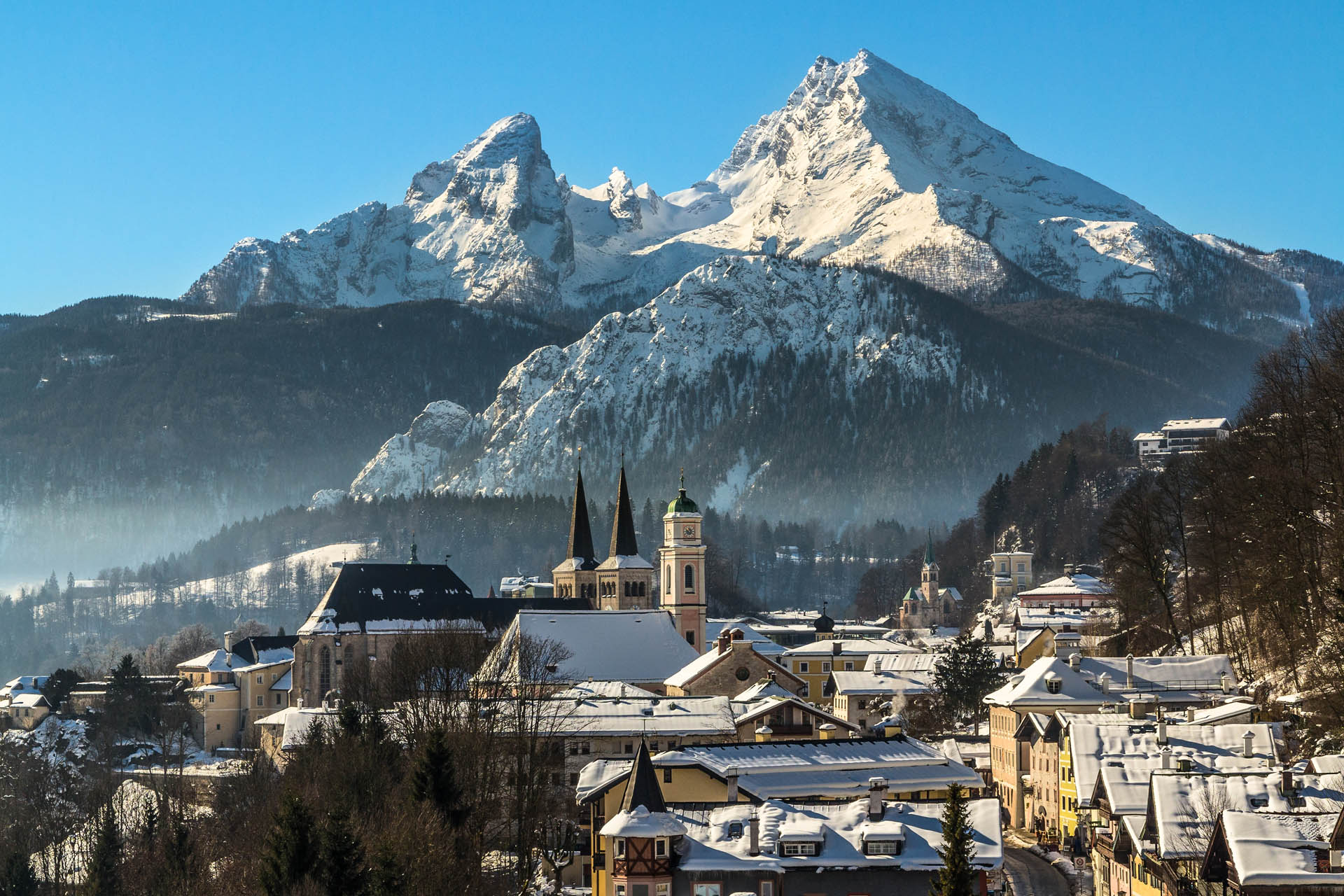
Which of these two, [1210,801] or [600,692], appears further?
[600,692]

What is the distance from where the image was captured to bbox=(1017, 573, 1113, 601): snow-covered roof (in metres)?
187

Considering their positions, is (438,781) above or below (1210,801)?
above

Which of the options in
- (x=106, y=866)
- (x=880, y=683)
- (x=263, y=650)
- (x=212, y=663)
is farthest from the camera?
(x=263, y=650)

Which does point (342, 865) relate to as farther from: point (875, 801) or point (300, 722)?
point (300, 722)

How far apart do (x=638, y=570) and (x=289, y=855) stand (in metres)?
109

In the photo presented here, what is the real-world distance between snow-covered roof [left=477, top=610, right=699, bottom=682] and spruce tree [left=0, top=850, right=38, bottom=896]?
1664 inches

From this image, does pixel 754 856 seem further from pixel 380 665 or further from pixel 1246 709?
pixel 380 665

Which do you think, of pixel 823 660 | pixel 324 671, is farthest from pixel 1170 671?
pixel 324 671

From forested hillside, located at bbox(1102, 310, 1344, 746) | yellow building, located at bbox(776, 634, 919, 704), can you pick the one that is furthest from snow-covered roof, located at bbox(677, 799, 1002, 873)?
yellow building, located at bbox(776, 634, 919, 704)

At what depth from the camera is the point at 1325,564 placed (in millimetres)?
75625

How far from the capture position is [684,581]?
146m

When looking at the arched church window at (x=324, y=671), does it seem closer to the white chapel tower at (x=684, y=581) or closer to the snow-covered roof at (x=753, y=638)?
the white chapel tower at (x=684, y=581)

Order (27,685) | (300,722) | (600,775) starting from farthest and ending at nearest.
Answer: (27,685)
(300,722)
(600,775)

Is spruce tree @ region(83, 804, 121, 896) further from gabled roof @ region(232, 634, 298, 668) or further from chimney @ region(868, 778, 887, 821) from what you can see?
gabled roof @ region(232, 634, 298, 668)
